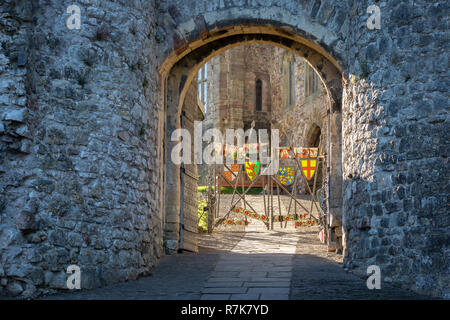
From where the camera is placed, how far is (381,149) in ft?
20.3

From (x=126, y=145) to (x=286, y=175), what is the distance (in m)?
7.90

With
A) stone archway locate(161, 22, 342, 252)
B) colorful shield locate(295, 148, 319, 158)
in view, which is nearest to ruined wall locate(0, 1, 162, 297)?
stone archway locate(161, 22, 342, 252)

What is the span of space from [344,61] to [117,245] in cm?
372

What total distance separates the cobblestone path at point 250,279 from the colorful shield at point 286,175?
471 centimetres

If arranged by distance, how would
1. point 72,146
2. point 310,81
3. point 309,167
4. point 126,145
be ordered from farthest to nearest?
1. point 310,81
2. point 309,167
3. point 126,145
4. point 72,146

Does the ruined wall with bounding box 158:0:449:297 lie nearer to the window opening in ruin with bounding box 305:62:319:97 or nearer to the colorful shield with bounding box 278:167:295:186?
the colorful shield with bounding box 278:167:295:186

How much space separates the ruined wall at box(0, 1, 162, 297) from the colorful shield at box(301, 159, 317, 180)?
7146 millimetres

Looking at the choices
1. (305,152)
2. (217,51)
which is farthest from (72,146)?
(305,152)

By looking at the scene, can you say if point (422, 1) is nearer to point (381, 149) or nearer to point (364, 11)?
point (364, 11)

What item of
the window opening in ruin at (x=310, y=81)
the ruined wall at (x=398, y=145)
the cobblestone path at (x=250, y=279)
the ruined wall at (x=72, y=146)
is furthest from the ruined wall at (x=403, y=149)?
the window opening in ruin at (x=310, y=81)

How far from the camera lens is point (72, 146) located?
596 cm

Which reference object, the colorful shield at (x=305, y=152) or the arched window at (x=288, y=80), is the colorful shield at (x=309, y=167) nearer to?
the colorful shield at (x=305, y=152)

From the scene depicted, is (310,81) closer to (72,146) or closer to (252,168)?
(252,168)
